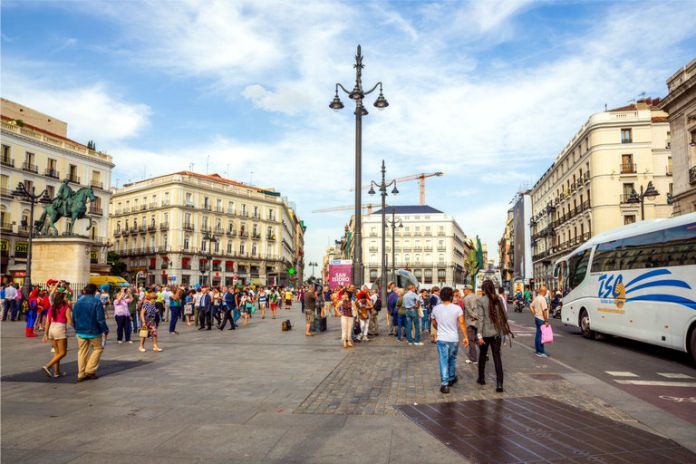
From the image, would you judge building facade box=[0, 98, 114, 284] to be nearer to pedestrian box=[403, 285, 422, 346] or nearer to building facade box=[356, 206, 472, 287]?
pedestrian box=[403, 285, 422, 346]

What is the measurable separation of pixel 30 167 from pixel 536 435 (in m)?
51.0

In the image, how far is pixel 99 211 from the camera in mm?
52000

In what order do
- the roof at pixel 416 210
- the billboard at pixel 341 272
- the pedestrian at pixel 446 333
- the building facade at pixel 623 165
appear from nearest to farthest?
the pedestrian at pixel 446 333 < the billboard at pixel 341 272 < the building facade at pixel 623 165 < the roof at pixel 416 210

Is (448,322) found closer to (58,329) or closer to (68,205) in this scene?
(58,329)

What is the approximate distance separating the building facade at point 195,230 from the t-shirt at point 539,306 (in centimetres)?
5226

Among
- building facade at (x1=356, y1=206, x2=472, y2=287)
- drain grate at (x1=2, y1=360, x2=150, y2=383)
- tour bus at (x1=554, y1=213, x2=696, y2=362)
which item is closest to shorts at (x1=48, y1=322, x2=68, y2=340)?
drain grate at (x1=2, y1=360, x2=150, y2=383)

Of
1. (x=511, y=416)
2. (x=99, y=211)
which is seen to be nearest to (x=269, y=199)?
(x=99, y=211)

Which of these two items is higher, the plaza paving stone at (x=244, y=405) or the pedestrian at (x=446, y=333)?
the pedestrian at (x=446, y=333)

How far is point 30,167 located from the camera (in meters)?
45.3

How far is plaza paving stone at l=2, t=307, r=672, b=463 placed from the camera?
4.76m

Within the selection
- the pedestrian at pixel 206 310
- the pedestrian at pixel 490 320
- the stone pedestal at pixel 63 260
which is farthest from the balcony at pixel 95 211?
the pedestrian at pixel 490 320

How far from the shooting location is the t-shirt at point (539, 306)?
442 inches

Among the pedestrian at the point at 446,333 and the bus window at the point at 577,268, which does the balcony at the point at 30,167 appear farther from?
the pedestrian at the point at 446,333

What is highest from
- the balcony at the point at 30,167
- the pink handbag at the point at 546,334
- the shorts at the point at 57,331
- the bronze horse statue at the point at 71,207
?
the balcony at the point at 30,167
